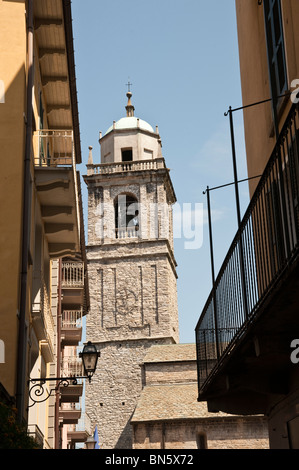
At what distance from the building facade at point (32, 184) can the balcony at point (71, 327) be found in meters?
9.91

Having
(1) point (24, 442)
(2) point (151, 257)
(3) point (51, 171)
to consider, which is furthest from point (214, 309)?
(2) point (151, 257)

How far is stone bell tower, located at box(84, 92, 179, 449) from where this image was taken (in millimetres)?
56625

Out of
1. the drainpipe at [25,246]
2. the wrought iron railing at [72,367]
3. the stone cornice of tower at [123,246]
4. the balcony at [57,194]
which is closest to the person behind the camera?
the drainpipe at [25,246]

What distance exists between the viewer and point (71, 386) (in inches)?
1168

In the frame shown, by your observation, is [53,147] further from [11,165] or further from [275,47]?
[275,47]

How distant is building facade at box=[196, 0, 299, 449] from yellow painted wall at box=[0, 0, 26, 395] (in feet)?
10.1

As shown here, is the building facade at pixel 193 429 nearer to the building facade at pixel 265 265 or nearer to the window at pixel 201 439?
the window at pixel 201 439

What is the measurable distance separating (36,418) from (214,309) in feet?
23.1

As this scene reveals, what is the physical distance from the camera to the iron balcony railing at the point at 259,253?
6.95m

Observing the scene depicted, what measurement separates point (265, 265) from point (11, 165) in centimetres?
580

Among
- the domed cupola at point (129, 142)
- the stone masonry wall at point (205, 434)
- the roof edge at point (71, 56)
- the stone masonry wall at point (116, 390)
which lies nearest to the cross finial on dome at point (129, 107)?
→ the domed cupola at point (129, 142)

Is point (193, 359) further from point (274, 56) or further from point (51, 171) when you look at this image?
point (274, 56)

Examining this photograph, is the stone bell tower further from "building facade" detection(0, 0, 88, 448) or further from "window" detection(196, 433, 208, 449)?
"building facade" detection(0, 0, 88, 448)

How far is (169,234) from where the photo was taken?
63.6 meters
